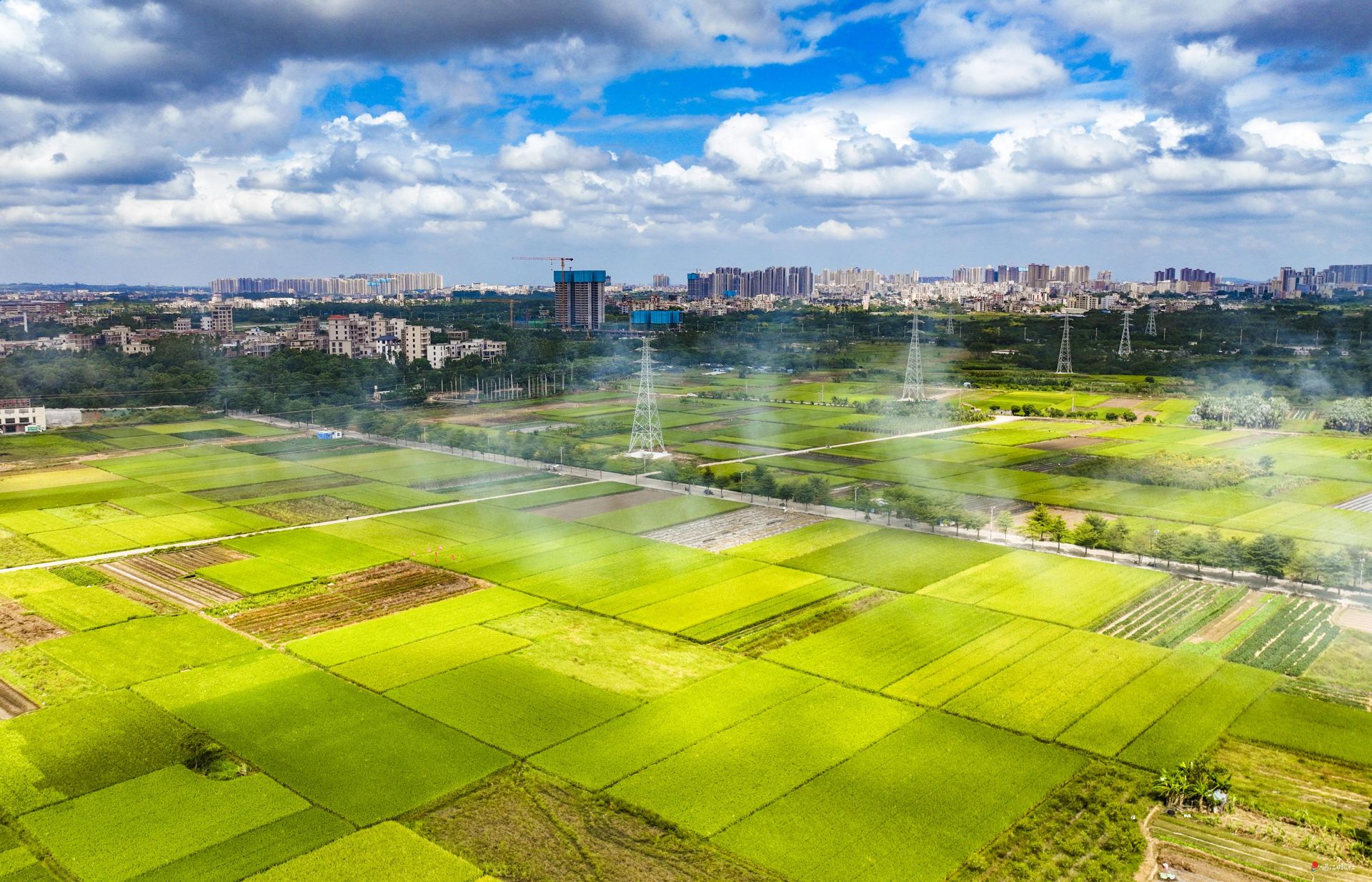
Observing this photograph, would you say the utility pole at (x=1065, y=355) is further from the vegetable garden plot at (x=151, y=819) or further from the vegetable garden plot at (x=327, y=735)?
the vegetable garden plot at (x=151, y=819)

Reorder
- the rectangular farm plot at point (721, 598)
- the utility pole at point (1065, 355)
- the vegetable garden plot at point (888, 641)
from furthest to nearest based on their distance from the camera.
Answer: the utility pole at point (1065, 355) < the rectangular farm plot at point (721, 598) < the vegetable garden plot at point (888, 641)

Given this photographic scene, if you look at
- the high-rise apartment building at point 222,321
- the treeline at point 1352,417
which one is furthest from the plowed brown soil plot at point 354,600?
the high-rise apartment building at point 222,321

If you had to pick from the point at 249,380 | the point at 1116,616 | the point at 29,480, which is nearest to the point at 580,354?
the point at 249,380

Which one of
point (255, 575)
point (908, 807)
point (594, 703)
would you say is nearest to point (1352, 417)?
point (908, 807)

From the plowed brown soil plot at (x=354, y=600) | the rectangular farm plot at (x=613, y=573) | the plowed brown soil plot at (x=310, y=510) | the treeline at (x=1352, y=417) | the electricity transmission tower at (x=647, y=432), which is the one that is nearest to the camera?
the plowed brown soil plot at (x=354, y=600)

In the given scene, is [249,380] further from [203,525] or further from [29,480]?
[203,525]

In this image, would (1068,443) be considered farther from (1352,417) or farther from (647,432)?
(647,432)
